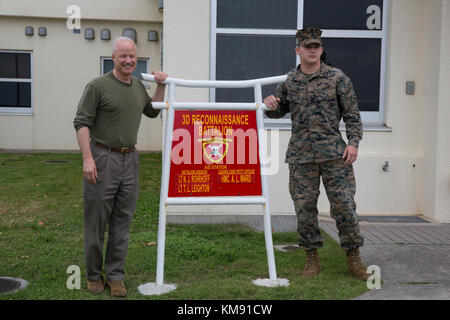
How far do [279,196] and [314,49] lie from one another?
2.80 metres

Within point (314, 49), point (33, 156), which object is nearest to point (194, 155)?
point (314, 49)

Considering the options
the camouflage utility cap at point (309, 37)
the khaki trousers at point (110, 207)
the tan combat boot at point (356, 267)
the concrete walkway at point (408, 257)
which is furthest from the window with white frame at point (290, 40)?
the khaki trousers at point (110, 207)

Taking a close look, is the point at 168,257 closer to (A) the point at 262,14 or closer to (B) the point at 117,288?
(B) the point at 117,288

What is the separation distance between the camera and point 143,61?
1445 centimetres

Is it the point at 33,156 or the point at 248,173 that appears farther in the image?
the point at 33,156

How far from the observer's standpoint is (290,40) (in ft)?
22.1

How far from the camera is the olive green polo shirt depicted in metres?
3.77

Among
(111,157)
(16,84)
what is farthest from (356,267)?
(16,84)

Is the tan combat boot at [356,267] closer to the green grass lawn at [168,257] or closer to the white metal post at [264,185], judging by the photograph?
the green grass lawn at [168,257]

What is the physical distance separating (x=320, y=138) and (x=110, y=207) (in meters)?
1.81

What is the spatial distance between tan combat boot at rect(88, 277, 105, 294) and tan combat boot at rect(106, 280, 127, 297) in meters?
0.07
